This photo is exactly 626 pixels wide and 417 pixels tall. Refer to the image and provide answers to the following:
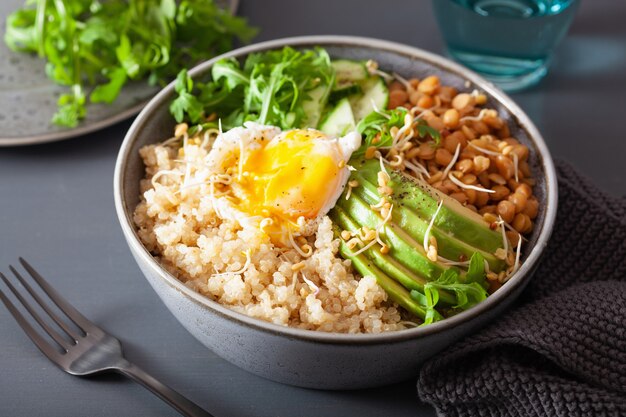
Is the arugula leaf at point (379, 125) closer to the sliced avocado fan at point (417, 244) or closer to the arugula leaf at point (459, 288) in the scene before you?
the sliced avocado fan at point (417, 244)

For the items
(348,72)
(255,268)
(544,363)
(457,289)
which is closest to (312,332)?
(255,268)

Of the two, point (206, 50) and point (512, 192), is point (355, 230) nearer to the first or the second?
point (512, 192)

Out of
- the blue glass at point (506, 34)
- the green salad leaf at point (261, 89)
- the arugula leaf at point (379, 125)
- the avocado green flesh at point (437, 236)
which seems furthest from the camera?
the blue glass at point (506, 34)

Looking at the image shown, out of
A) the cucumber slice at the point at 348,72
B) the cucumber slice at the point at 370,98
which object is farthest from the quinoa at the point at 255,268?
the cucumber slice at the point at 348,72

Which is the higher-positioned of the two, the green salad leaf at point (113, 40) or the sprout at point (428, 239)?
the sprout at point (428, 239)

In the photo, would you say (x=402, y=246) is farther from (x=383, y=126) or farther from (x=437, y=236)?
(x=383, y=126)

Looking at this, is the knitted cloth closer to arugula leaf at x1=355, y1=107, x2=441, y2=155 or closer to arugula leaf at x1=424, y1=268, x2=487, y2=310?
arugula leaf at x1=424, y1=268, x2=487, y2=310

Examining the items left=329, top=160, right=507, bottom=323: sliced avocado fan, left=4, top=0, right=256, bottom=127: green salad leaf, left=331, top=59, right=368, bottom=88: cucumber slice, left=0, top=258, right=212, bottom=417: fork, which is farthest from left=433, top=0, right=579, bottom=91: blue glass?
left=0, top=258, right=212, bottom=417: fork
